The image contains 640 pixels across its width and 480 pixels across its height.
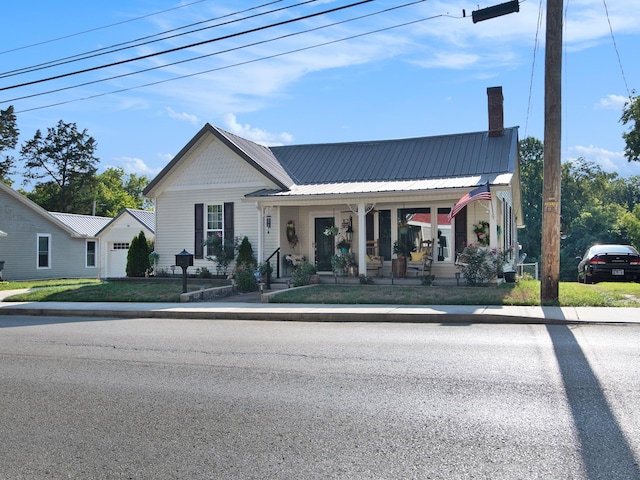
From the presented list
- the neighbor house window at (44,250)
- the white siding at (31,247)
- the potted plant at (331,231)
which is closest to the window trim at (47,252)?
the neighbor house window at (44,250)

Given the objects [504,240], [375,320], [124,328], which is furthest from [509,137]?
[124,328]

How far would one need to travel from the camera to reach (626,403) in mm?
5484

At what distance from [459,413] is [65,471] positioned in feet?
10.8

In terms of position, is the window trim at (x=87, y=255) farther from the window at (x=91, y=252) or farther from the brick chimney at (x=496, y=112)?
the brick chimney at (x=496, y=112)

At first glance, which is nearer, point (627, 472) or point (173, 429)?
point (627, 472)

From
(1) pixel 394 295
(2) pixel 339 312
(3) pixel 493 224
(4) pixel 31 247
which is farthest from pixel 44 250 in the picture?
(2) pixel 339 312

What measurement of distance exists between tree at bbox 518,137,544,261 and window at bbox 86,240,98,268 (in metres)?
42.2

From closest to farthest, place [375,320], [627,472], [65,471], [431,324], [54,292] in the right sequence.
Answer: [627,472], [65,471], [431,324], [375,320], [54,292]

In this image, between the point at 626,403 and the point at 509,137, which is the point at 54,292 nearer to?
the point at 509,137

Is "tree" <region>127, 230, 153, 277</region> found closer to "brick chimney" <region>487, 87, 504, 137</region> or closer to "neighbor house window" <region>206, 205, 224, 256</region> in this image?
"neighbor house window" <region>206, 205, 224, 256</region>

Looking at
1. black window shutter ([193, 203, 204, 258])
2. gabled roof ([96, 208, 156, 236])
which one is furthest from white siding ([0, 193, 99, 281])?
black window shutter ([193, 203, 204, 258])

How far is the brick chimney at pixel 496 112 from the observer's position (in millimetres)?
21375

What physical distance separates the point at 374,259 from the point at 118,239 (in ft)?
67.5

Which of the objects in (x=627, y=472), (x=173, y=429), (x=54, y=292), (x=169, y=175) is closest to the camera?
(x=627, y=472)
